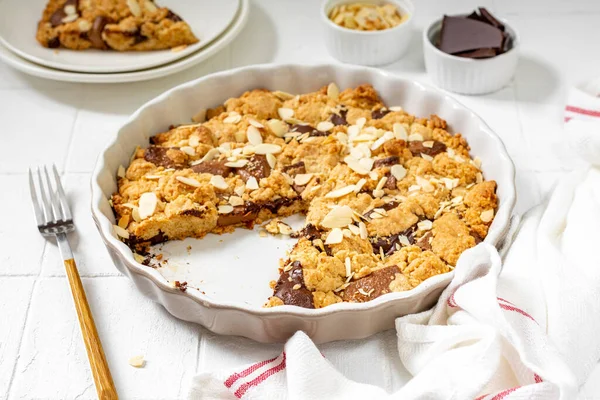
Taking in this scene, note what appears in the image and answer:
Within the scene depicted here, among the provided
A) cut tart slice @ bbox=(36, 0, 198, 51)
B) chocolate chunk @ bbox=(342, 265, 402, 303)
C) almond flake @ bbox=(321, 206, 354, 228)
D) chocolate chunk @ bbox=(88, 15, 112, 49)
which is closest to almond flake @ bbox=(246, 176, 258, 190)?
almond flake @ bbox=(321, 206, 354, 228)

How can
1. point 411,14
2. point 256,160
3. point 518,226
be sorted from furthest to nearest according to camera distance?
1. point 411,14
2. point 256,160
3. point 518,226

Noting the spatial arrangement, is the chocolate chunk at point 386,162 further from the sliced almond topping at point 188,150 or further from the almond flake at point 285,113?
the sliced almond topping at point 188,150

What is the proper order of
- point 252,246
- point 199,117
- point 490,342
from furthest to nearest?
point 199,117
point 252,246
point 490,342

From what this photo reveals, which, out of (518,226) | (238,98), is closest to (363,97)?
(238,98)

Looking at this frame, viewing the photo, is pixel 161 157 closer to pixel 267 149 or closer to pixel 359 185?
pixel 267 149

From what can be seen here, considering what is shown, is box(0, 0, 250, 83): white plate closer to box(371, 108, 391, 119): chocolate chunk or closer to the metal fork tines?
the metal fork tines

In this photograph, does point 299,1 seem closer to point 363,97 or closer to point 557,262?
point 363,97

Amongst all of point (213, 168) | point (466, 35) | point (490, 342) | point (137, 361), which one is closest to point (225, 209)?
point (213, 168)

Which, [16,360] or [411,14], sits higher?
[411,14]
